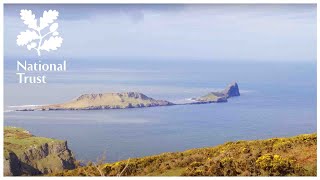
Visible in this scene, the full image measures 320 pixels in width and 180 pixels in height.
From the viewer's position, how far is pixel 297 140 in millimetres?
14867

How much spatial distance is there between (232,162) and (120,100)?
7.13ft

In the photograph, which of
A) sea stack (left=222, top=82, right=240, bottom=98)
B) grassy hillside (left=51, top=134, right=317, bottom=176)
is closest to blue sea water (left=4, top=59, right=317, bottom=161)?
sea stack (left=222, top=82, right=240, bottom=98)

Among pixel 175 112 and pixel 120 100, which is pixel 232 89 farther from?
pixel 120 100

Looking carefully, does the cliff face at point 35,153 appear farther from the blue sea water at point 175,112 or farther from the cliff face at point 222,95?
the cliff face at point 222,95

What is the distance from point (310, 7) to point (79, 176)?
13.7ft

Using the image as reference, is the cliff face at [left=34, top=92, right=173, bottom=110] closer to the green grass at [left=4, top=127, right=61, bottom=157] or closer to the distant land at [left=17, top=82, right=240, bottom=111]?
the distant land at [left=17, top=82, right=240, bottom=111]

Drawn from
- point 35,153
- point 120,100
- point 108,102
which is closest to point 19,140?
point 35,153

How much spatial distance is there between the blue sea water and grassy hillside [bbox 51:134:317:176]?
299 mm

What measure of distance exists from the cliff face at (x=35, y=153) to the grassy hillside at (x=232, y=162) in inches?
20.0

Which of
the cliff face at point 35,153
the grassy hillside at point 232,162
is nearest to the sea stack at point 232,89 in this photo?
the grassy hillside at point 232,162

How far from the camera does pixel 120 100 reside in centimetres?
1527

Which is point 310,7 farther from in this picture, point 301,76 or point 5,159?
point 5,159

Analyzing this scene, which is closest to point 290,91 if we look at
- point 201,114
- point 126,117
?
point 201,114

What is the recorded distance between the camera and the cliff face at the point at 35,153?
48.9 ft
